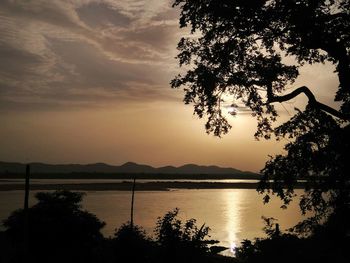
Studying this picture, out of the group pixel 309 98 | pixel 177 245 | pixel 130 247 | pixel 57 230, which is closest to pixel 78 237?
pixel 57 230

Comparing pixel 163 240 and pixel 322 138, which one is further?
pixel 163 240

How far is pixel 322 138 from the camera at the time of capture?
14539 mm

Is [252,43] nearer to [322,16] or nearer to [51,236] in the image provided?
[322,16]

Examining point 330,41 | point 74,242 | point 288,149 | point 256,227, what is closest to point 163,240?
point 74,242

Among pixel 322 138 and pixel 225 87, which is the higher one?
pixel 225 87

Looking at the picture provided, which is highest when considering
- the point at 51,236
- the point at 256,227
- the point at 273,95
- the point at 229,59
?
the point at 229,59

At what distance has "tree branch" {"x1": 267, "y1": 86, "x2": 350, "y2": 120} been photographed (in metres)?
14.3

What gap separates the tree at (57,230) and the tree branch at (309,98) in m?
9.34

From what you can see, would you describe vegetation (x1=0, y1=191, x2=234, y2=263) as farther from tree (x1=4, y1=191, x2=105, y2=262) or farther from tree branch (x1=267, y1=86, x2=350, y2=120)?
tree branch (x1=267, y1=86, x2=350, y2=120)

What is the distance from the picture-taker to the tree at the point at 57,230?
17562mm

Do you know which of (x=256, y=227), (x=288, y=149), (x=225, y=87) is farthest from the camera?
(x=256, y=227)

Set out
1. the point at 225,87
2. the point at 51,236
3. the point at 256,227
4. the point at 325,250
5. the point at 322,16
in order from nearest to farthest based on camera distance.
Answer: the point at 322,16, the point at 225,87, the point at 51,236, the point at 325,250, the point at 256,227

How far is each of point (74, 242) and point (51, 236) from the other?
1.01m

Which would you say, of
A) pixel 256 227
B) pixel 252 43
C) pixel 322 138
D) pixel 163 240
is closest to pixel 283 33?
pixel 252 43
